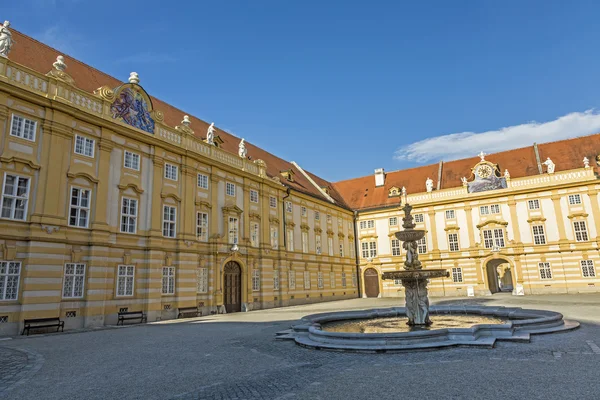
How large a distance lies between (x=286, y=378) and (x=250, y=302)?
22494 millimetres

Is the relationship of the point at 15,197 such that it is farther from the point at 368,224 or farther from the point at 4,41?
the point at 368,224

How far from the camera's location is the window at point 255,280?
30969 millimetres

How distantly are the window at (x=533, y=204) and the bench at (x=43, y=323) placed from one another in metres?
42.1

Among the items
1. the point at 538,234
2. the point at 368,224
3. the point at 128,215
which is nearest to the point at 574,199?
the point at 538,234

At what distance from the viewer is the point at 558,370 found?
26.4ft

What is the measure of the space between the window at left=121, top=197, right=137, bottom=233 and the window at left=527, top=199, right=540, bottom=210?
3814cm

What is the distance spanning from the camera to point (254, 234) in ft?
105

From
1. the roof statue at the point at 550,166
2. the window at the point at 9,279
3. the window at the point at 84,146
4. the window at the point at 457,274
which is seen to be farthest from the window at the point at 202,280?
the roof statue at the point at 550,166

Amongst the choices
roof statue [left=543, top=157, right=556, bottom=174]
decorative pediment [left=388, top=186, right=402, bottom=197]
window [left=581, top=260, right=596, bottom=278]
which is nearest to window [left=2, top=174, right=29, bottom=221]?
decorative pediment [left=388, top=186, right=402, bottom=197]

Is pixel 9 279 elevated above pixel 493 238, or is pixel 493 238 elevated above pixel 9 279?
pixel 493 238

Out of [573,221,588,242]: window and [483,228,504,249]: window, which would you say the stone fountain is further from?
[573,221,588,242]: window

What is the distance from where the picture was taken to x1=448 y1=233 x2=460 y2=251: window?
44562 mm

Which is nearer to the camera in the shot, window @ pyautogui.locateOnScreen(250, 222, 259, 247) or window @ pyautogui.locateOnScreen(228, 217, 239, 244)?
window @ pyautogui.locateOnScreen(228, 217, 239, 244)

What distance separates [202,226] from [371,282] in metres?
26.8
